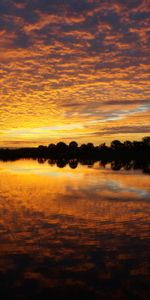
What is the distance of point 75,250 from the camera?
14336mm

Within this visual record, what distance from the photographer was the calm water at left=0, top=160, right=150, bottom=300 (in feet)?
35.1

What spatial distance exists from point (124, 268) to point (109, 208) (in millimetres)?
11755

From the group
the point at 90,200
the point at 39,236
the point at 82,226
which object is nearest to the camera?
the point at 39,236

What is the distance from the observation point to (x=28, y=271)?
475 inches

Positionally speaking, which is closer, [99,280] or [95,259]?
[99,280]

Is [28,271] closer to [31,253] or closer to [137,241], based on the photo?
[31,253]

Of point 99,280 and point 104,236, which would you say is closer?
point 99,280

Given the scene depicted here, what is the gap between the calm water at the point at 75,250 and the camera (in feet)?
35.1

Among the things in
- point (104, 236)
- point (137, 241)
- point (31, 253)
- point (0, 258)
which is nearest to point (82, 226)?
point (104, 236)

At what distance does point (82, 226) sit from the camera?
18.7 meters

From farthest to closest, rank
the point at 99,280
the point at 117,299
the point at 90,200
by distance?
the point at 90,200 < the point at 99,280 < the point at 117,299

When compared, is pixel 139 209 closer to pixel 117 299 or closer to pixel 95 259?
pixel 95 259

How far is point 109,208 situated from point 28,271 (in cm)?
1269

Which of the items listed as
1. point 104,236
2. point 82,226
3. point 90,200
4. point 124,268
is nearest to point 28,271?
point 124,268
